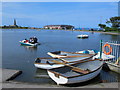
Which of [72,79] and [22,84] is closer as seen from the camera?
[22,84]

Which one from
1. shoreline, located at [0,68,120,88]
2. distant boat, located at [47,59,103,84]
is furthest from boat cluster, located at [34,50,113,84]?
shoreline, located at [0,68,120,88]

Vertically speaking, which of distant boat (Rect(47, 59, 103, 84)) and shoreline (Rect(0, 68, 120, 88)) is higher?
distant boat (Rect(47, 59, 103, 84))

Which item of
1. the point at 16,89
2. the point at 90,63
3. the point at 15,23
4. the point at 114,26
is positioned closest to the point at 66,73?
the point at 90,63

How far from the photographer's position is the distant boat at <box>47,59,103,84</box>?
8.22 meters

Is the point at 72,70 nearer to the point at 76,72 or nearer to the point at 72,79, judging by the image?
the point at 76,72

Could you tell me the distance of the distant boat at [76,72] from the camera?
324 inches

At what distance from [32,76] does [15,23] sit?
187 meters

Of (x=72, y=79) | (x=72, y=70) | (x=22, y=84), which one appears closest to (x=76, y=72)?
(x=72, y=70)

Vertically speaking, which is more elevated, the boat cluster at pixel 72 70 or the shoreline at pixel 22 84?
the boat cluster at pixel 72 70

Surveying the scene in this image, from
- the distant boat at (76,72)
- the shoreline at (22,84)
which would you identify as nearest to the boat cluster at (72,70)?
the distant boat at (76,72)

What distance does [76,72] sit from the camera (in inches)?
369

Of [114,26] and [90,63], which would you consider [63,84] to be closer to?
[90,63]

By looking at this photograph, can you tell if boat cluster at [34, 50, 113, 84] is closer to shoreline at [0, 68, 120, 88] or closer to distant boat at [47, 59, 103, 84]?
distant boat at [47, 59, 103, 84]

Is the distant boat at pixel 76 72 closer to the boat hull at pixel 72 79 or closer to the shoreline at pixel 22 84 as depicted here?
the boat hull at pixel 72 79
